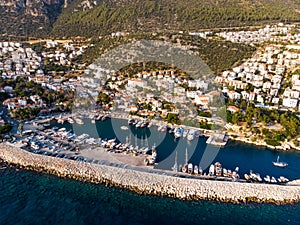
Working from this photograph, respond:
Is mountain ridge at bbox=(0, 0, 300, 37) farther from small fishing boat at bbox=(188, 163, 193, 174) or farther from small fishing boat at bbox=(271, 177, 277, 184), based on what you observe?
small fishing boat at bbox=(271, 177, 277, 184)

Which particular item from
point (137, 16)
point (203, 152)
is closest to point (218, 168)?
point (203, 152)

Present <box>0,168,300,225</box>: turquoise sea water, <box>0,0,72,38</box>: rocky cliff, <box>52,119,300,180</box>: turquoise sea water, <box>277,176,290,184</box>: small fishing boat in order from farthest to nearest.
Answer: <box>0,0,72,38</box>: rocky cliff < <box>52,119,300,180</box>: turquoise sea water < <box>277,176,290,184</box>: small fishing boat < <box>0,168,300,225</box>: turquoise sea water

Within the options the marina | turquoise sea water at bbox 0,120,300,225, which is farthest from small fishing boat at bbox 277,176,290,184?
turquoise sea water at bbox 0,120,300,225

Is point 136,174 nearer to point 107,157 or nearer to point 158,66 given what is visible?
point 107,157

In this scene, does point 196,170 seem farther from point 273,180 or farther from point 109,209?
point 109,209

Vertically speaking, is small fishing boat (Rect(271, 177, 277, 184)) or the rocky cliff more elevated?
the rocky cliff

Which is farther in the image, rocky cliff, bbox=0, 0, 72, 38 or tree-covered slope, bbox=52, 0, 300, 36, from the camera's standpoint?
rocky cliff, bbox=0, 0, 72, 38

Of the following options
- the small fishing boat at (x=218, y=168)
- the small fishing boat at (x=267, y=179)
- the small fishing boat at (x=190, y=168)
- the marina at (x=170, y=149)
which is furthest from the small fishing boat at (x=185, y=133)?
the small fishing boat at (x=267, y=179)
